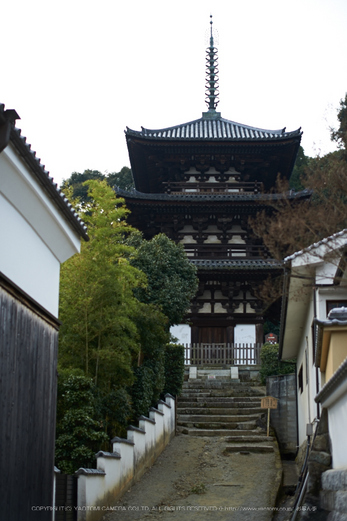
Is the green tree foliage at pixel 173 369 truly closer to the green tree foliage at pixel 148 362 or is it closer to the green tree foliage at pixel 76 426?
the green tree foliage at pixel 148 362

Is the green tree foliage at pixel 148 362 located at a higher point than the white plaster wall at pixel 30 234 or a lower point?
lower

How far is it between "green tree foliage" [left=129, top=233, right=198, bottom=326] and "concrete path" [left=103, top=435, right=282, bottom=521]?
4545 mm

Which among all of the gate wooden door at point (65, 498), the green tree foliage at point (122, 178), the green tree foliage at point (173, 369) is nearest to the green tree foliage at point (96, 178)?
the green tree foliage at point (122, 178)

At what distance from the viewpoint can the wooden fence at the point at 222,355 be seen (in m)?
25.0

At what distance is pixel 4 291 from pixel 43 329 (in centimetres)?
170

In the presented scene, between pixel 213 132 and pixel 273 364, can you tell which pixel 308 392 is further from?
pixel 213 132

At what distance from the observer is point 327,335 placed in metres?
9.50

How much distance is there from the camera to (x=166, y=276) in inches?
794

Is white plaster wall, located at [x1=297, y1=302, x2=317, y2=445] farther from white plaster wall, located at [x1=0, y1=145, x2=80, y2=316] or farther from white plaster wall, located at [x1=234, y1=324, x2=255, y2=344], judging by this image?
white plaster wall, located at [x1=234, y1=324, x2=255, y2=344]

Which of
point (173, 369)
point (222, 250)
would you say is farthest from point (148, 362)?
point (222, 250)

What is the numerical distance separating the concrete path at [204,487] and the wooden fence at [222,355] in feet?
27.6

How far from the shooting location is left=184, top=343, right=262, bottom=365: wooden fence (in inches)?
984

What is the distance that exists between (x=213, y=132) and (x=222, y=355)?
11326 millimetres

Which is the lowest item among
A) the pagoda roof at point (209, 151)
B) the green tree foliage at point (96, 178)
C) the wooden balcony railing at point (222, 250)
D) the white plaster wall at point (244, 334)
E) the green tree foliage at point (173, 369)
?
the green tree foliage at point (173, 369)
